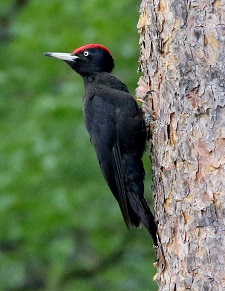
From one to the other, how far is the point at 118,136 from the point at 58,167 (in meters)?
2.57

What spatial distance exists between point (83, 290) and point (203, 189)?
17.3ft

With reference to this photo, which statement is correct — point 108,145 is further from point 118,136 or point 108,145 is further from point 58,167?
point 58,167

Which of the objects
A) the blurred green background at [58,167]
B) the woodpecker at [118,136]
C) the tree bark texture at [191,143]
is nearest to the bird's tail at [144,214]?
the woodpecker at [118,136]

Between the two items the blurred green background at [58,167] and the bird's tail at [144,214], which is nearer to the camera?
the bird's tail at [144,214]

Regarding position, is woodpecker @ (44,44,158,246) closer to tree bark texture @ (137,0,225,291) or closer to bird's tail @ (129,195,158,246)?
bird's tail @ (129,195,158,246)

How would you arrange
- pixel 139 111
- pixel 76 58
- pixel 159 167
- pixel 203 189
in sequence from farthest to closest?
1. pixel 76 58
2. pixel 139 111
3. pixel 159 167
4. pixel 203 189

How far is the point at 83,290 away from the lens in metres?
8.94

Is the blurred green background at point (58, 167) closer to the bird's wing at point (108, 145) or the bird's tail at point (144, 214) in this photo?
the bird's wing at point (108, 145)

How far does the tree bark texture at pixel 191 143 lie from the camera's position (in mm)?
3893

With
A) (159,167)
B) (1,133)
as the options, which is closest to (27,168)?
(1,133)

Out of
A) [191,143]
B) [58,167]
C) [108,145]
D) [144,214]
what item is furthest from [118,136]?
[58,167]

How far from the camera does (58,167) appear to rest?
7.74m

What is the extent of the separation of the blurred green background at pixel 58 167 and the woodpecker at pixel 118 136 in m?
1.82

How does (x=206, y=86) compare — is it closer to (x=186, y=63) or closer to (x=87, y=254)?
(x=186, y=63)
